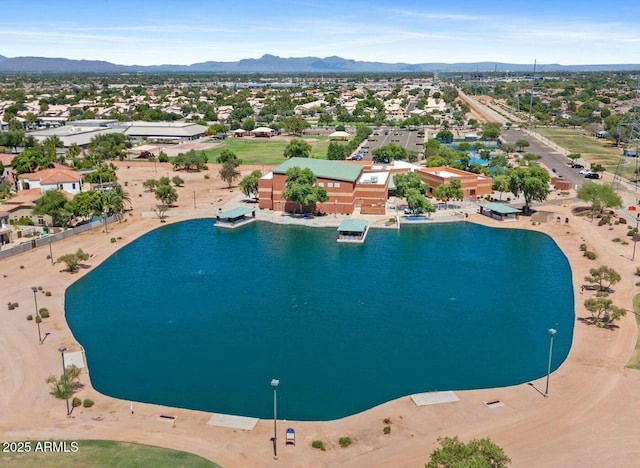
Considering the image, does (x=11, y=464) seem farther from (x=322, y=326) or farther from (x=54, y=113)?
(x=54, y=113)

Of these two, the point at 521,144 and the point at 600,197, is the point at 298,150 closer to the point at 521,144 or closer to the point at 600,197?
the point at 521,144

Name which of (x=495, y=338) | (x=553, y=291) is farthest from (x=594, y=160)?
(x=495, y=338)

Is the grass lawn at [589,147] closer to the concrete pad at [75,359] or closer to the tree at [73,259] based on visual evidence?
the tree at [73,259]

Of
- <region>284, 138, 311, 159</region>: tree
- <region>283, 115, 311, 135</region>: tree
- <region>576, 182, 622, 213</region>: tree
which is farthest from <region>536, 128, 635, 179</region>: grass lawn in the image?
<region>283, 115, 311, 135</region>: tree

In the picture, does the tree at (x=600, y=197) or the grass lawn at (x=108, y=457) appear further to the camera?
the tree at (x=600, y=197)

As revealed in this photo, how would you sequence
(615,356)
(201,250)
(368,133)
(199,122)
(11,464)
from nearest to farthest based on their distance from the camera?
(11,464) → (615,356) → (201,250) → (368,133) → (199,122)

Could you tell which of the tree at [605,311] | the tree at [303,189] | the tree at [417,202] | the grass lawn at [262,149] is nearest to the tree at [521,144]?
the grass lawn at [262,149]
